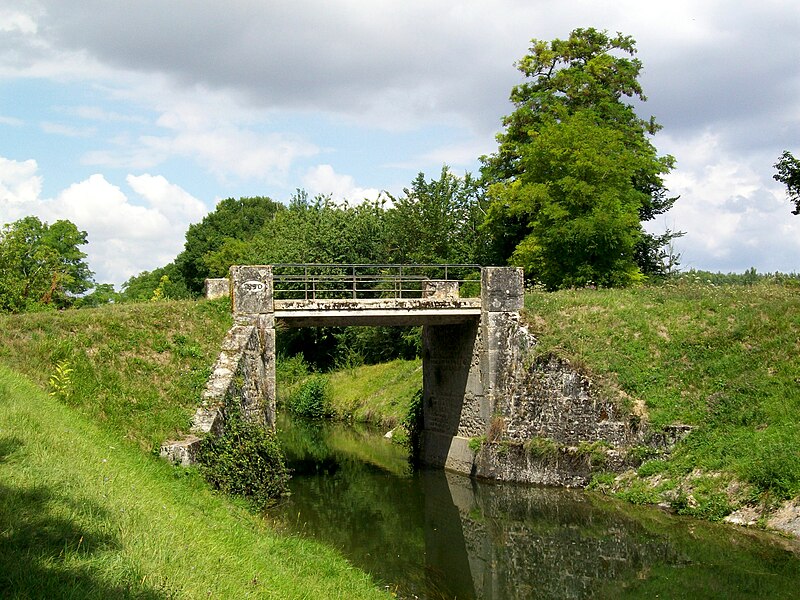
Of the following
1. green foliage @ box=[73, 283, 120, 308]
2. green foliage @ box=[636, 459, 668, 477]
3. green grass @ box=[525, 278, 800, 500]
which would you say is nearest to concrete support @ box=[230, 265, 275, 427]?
green grass @ box=[525, 278, 800, 500]

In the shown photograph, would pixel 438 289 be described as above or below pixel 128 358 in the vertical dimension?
above

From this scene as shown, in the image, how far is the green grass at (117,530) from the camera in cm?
792

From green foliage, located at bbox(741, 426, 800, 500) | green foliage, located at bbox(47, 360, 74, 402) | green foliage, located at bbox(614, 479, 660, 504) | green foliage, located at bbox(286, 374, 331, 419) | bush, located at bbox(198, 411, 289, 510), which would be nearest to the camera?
green foliage, located at bbox(47, 360, 74, 402)

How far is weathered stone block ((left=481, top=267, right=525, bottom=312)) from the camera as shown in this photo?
24.2 m

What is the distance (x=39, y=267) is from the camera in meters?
40.7

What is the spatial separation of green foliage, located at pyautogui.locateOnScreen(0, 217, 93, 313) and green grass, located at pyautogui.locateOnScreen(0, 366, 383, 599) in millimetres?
20512

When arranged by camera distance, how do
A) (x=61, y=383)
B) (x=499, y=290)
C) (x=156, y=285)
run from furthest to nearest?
1. (x=156, y=285)
2. (x=499, y=290)
3. (x=61, y=383)

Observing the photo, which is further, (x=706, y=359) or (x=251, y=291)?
(x=706, y=359)

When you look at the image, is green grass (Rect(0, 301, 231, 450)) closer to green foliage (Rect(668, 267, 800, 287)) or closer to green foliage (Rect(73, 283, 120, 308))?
green foliage (Rect(668, 267, 800, 287))

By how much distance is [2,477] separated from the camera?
32.1ft

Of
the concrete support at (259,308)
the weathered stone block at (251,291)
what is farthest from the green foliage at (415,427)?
the weathered stone block at (251,291)

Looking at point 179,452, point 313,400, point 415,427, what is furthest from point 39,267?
point 179,452

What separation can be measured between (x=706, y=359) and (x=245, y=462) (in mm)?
12859

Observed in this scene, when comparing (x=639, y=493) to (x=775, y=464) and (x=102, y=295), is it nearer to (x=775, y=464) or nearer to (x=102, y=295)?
(x=775, y=464)
